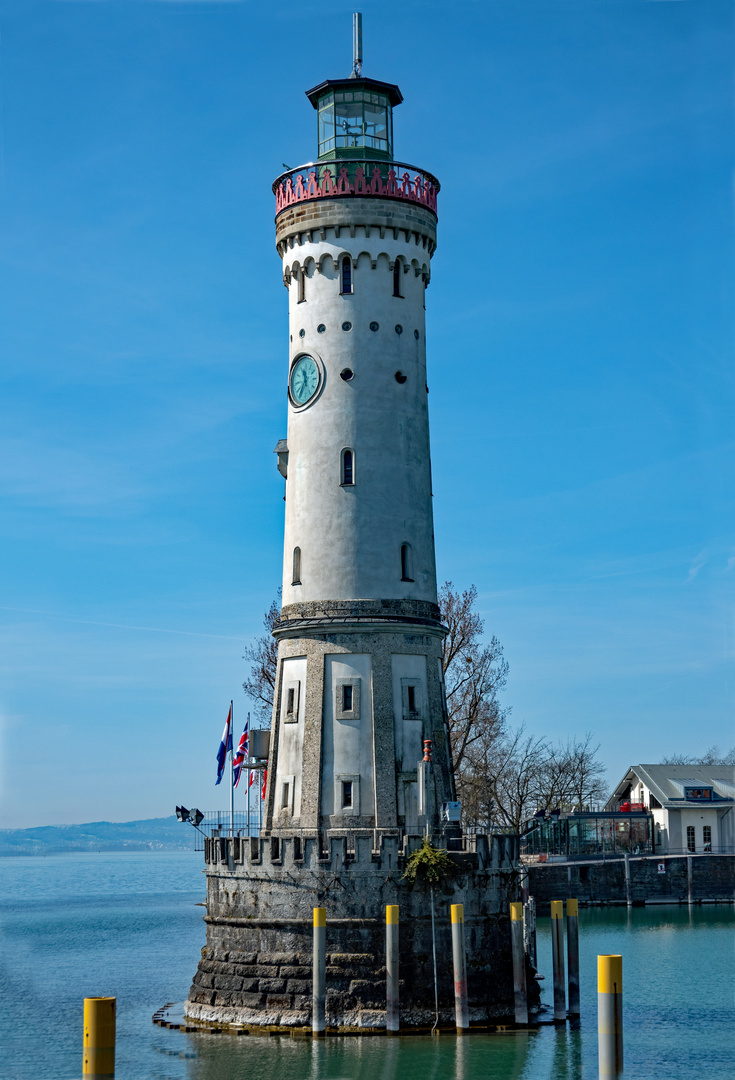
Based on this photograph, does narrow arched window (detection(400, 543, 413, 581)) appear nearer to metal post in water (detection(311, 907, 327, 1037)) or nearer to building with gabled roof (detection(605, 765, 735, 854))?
metal post in water (detection(311, 907, 327, 1037))

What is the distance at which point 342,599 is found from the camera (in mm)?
51500

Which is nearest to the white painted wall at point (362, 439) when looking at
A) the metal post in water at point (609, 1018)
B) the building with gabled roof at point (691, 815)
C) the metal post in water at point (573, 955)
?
the metal post in water at point (573, 955)

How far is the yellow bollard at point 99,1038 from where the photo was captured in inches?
859

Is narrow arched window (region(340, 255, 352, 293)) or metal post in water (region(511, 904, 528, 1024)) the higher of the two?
narrow arched window (region(340, 255, 352, 293))

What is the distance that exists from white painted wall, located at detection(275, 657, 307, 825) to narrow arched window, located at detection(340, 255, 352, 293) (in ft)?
45.4

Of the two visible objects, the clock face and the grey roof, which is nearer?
the clock face

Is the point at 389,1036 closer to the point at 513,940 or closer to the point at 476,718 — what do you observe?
the point at 513,940

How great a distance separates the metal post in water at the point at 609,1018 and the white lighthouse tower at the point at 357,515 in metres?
19.7

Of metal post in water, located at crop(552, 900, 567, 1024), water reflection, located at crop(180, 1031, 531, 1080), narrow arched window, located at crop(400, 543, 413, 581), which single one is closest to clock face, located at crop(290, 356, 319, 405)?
narrow arched window, located at crop(400, 543, 413, 581)

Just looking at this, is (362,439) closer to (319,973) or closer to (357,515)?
(357,515)

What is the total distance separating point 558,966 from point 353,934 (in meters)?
6.66

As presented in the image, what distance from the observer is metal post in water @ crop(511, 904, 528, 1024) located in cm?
4456

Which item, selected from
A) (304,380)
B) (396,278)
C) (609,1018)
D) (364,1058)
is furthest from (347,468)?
(609,1018)

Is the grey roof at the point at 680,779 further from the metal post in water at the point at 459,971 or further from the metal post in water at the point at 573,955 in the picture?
the metal post in water at the point at 459,971
